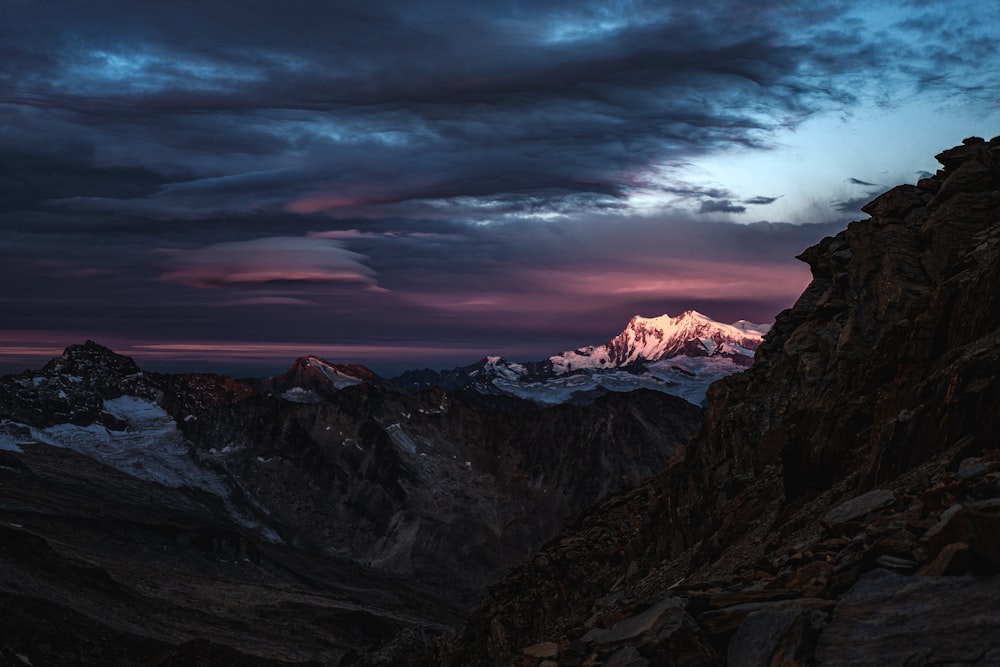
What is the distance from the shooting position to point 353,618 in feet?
502

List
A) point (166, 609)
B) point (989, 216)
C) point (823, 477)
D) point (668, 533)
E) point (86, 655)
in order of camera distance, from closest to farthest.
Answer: point (823, 477)
point (989, 216)
point (668, 533)
point (86, 655)
point (166, 609)

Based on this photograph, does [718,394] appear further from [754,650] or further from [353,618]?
[353,618]

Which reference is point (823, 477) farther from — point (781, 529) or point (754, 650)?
point (754, 650)

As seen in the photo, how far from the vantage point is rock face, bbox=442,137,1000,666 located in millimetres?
11461

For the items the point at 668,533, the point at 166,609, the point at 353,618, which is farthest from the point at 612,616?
the point at 353,618

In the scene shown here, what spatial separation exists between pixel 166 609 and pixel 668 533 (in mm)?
108738

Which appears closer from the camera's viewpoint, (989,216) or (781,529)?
(781,529)

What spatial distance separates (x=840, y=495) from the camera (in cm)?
2356

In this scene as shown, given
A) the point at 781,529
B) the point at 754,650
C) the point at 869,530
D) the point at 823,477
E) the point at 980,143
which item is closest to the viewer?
the point at 754,650

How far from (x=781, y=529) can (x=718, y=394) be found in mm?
25187

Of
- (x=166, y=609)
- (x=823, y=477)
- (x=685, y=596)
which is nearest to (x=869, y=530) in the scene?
(x=685, y=596)

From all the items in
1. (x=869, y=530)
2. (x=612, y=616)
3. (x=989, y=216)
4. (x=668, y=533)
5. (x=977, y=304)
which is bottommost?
(x=668, y=533)

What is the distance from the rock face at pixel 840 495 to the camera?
11461 mm

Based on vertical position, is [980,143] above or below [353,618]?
above
